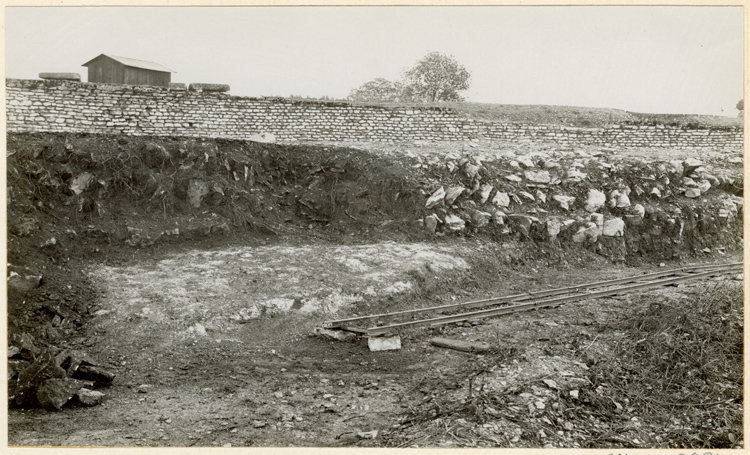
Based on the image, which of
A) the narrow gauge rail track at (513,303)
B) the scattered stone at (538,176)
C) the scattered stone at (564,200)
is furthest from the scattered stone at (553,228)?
the narrow gauge rail track at (513,303)

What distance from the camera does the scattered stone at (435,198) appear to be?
10.4 meters

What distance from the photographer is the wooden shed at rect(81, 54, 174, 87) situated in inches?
492

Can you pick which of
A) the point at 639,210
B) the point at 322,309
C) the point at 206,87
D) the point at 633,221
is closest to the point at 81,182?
the point at 206,87

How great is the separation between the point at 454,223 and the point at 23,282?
7092 mm

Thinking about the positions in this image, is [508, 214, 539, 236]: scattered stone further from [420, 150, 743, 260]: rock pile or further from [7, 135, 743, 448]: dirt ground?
[7, 135, 743, 448]: dirt ground

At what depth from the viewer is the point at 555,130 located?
14289 millimetres

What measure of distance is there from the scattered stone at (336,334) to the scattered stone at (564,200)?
6335 mm

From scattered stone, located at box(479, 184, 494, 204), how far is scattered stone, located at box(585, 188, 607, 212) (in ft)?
7.13

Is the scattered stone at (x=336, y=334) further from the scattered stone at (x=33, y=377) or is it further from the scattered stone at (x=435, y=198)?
the scattered stone at (x=435, y=198)

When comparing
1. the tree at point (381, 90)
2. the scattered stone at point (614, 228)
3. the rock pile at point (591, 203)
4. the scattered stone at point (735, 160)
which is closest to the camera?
the rock pile at point (591, 203)

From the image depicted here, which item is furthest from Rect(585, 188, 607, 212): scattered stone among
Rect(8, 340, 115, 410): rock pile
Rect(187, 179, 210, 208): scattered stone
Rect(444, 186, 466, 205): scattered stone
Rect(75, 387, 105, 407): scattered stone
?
Rect(75, 387, 105, 407): scattered stone

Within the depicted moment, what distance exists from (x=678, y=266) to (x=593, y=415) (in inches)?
277
